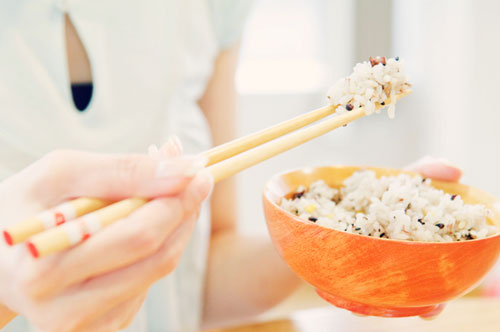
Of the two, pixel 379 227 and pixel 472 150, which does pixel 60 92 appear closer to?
pixel 379 227

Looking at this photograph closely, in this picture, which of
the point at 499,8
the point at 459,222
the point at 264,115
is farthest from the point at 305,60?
the point at 459,222

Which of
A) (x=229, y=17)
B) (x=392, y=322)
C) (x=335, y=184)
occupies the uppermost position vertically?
(x=229, y=17)

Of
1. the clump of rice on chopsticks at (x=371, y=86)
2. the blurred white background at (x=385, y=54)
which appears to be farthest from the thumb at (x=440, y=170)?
the blurred white background at (x=385, y=54)

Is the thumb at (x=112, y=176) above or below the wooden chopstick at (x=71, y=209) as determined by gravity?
above

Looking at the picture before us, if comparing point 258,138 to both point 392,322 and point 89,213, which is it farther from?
point 392,322

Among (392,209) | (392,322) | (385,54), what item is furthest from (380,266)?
(385,54)

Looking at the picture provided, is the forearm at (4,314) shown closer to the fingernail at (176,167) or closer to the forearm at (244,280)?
the fingernail at (176,167)
